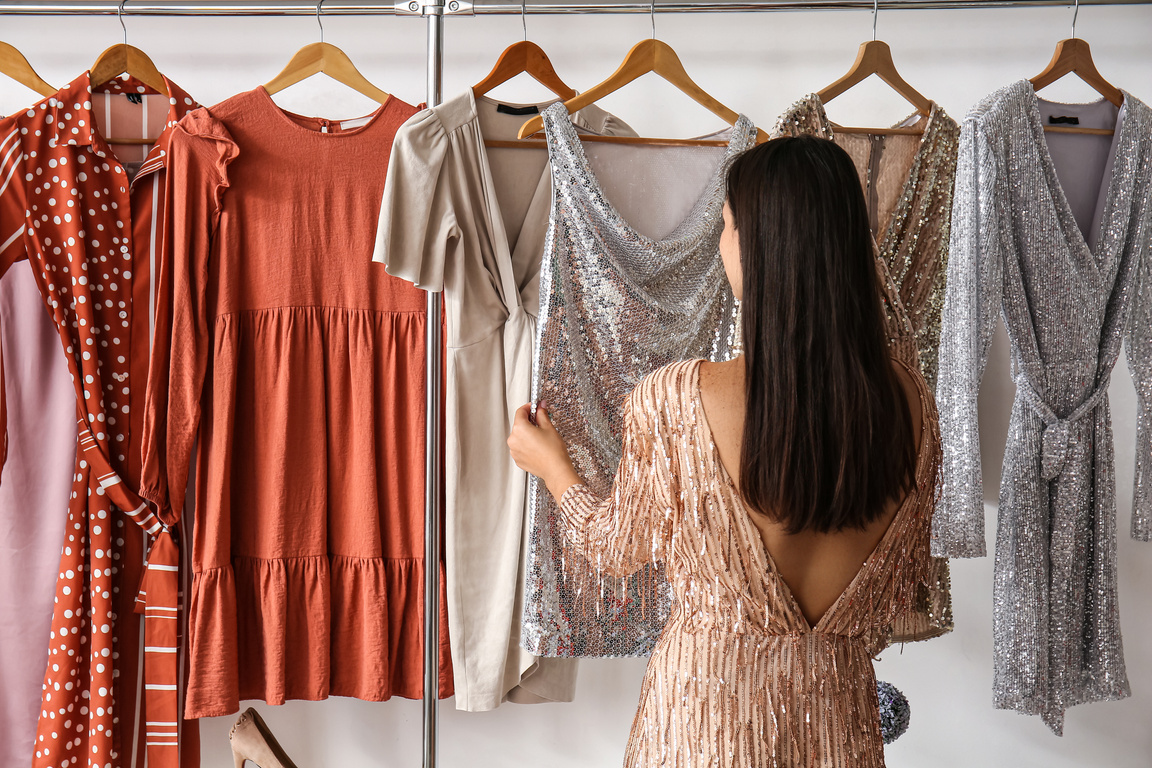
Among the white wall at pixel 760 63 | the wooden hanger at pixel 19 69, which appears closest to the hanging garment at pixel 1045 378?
the white wall at pixel 760 63

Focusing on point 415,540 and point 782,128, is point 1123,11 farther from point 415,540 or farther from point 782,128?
point 415,540

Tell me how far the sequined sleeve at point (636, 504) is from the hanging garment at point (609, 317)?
0.25 meters

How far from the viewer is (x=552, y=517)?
1385mm

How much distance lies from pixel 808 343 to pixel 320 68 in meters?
1.23

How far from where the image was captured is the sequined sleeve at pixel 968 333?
144 centimetres

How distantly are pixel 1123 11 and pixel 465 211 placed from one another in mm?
1675

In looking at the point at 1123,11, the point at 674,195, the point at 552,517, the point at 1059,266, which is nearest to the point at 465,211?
the point at 674,195

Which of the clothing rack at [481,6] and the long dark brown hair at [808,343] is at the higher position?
the clothing rack at [481,6]

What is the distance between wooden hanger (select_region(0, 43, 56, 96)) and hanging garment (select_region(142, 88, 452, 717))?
0.39 meters

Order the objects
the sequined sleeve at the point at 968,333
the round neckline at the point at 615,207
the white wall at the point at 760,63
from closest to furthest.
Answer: the round neckline at the point at 615,207, the sequined sleeve at the point at 968,333, the white wall at the point at 760,63

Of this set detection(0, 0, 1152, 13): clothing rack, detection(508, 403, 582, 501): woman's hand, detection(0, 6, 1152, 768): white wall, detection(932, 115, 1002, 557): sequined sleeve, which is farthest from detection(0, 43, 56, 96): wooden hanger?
detection(932, 115, 1002, 557): sequined sleeve

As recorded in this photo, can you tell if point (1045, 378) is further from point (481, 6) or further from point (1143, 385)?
point (481, 6)

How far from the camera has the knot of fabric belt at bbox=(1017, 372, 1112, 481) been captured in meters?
1.50

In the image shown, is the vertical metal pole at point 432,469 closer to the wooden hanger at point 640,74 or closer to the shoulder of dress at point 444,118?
the shoulder of dress at point 444,118
